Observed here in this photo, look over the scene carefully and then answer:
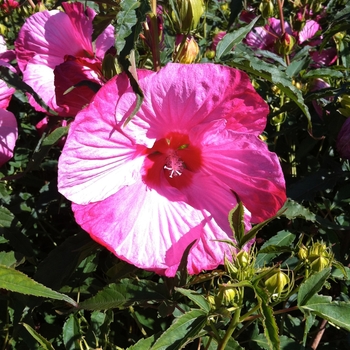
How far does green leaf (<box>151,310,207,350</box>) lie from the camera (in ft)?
2.18

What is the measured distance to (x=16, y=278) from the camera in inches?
19.7

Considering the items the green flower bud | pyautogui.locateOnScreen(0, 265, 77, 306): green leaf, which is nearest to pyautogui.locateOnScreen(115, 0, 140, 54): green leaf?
the green flower bud

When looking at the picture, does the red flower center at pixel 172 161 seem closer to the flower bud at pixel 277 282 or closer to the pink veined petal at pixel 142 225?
the pink veined petal at pixel 142 225

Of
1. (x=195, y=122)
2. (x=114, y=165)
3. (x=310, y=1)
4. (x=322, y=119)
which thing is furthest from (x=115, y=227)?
(x=310, y=1)

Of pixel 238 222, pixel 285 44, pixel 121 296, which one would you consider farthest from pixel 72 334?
pixel 285 44

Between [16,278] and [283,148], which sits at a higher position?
[16,278]

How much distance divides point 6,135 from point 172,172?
1.29 feet

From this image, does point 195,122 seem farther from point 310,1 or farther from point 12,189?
point 310,1

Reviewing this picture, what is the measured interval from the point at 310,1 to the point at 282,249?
1.18 metres

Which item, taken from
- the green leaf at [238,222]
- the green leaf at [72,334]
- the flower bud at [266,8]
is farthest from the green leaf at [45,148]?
the flower bud at [266,8]

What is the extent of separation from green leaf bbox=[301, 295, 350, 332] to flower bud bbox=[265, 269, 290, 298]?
1.7 inches

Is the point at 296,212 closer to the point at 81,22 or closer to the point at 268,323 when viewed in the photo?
the point at 268,323

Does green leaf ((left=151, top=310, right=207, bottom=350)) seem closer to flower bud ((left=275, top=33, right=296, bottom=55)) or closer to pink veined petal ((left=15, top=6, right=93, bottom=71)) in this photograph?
pink veined petal ((left=15, top=6, right=93, bottom=71))

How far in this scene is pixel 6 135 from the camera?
3.45 ft
